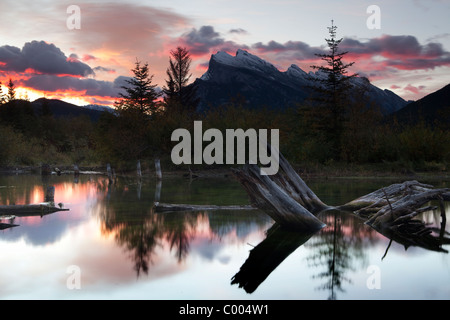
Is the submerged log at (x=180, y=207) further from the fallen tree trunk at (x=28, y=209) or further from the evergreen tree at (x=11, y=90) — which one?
the evergreen tree at (x=11, y=90)

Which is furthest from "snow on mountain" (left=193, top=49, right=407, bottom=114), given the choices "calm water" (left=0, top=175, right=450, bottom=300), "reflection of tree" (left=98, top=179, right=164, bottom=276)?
"calm water" (left=0, top=175, right=450, bottom=300)

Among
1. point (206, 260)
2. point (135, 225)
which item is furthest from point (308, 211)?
point (135, 225)

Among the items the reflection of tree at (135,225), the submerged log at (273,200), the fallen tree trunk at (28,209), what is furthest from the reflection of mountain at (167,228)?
the fallen tree trunk at (28,209)

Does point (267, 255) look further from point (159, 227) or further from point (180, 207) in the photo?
point (180, 207)

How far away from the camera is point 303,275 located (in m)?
8.79

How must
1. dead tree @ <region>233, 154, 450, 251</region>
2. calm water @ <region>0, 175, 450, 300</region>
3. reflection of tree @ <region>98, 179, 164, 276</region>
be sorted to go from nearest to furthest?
1. calm water @ <region>0, 175, 450, 300</region>
2. reflection of tree @ <region>98, 179, 164, 276</region>
3. dead tree @ <region>233, 154, 450, 251</region>

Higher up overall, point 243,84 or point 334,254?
point 243,84

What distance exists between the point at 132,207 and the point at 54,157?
3882cm

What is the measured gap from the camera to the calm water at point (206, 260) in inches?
309

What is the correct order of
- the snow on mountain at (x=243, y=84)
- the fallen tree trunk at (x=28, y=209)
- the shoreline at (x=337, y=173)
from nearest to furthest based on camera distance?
the fallen tree trunk at (x=28, y=209)
the shoreline at (x=337, y=173)
the snow on mountain at (x=243, y=84)

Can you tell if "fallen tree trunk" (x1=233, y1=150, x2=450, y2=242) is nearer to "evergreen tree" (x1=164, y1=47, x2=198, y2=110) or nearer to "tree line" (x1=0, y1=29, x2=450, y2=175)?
"tree line" (x1=0, y1=29, x2=450, y2=175)

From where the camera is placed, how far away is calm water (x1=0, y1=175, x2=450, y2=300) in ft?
25.7

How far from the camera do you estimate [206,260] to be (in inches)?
393

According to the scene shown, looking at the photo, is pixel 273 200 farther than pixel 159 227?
No
